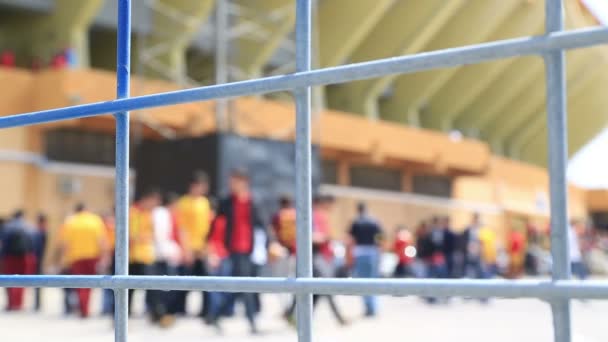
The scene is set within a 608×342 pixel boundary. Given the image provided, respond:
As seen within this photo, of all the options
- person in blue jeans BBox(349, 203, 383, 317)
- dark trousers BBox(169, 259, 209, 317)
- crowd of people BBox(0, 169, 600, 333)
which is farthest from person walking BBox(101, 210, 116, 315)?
person in blue jeans BBox(349, 203, 383, 317)

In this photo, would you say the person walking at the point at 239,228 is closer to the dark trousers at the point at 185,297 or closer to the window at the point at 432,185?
the dark trousers at the point at 185,297

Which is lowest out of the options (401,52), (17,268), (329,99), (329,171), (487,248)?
(17,268)

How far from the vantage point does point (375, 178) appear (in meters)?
30.7

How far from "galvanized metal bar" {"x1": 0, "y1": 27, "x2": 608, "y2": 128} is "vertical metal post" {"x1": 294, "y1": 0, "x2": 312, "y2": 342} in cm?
5

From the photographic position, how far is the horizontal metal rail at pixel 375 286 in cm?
145

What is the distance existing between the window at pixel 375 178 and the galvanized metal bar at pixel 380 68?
88.8ft

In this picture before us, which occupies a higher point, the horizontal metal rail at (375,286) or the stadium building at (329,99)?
the stadium building at (329,99)

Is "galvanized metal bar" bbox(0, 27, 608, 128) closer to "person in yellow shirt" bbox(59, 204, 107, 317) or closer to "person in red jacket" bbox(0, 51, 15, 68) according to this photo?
"person in yellow shirt" bbox(59, 204, 107, 317)

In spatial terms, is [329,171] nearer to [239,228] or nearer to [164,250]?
[164,250]

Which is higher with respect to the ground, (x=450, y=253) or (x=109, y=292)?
(x=450, y=253)

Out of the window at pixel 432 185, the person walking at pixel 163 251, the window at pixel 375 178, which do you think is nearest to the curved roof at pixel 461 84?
the window at pixel 375 178

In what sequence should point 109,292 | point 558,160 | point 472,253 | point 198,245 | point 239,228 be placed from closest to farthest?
point 558,160 → point 239,228 → point 198,245 → point 109,292 → point 472,253

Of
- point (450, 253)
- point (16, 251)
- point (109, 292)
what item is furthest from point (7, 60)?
point (450, 253)

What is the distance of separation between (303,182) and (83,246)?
788 cm
